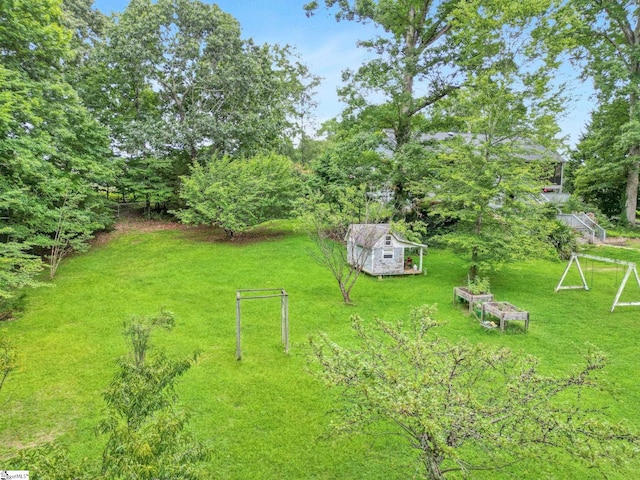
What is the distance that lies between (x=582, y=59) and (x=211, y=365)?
27399 mm

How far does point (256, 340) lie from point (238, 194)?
35.8 ft

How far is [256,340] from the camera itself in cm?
863

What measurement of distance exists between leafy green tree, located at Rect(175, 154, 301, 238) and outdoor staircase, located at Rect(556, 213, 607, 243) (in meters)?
15.3

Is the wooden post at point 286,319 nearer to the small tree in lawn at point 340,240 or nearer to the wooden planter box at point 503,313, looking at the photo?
the small tree in lawn at point 340,240

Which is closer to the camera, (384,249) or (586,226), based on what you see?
(384,249)

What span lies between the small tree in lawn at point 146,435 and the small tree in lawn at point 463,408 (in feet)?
4.54

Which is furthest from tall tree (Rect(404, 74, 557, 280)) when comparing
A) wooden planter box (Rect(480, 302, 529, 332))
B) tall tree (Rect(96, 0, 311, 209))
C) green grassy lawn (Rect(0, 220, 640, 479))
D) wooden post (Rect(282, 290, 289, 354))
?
tall tree (Rect(96, 0, 311, 209))

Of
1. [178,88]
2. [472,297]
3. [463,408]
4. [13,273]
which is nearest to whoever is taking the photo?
[463,408]

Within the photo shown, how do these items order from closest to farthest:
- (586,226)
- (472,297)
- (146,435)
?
(146,435)
(472,297)
(586,226)

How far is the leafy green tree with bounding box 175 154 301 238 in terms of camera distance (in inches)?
704

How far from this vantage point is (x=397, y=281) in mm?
13648

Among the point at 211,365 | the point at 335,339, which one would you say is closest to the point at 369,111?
the point at 335,339

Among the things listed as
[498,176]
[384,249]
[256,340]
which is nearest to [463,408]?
[256,340]

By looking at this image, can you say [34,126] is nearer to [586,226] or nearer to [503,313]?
[503,313]
